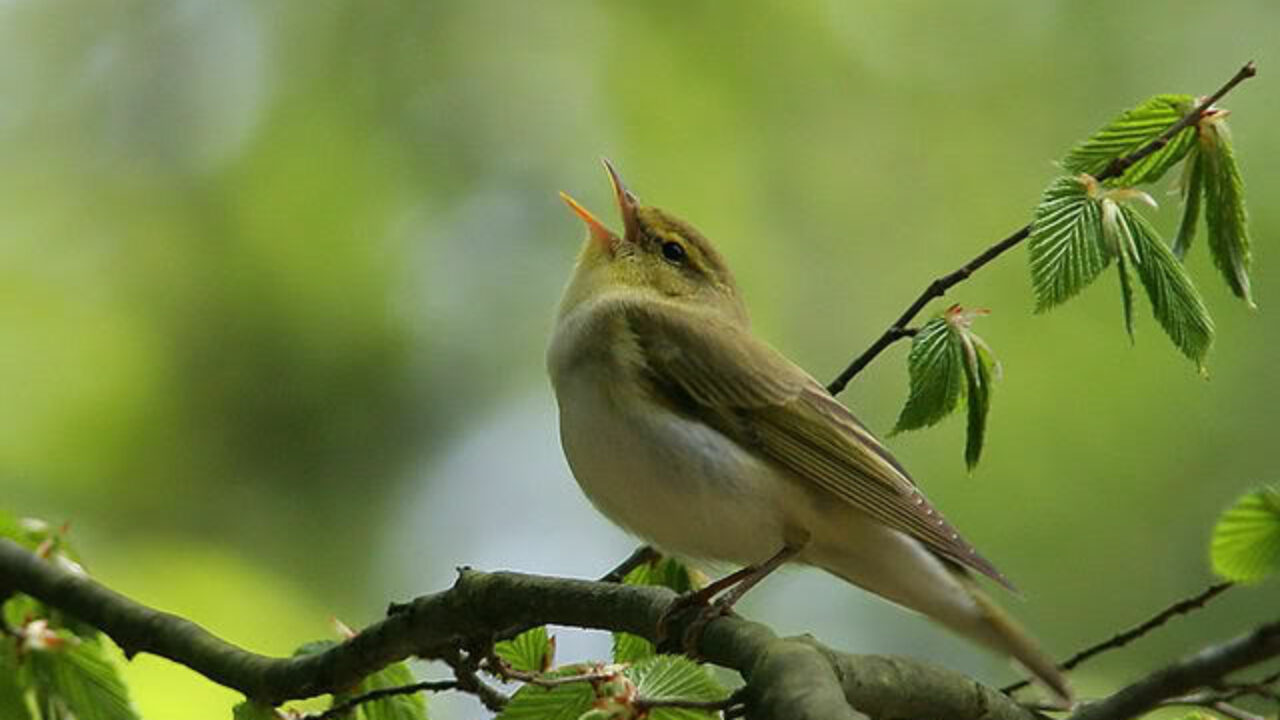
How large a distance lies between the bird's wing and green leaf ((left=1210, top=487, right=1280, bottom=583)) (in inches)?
59.2

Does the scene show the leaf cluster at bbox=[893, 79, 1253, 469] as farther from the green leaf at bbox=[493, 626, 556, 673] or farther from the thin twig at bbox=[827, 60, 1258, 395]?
the green leaf at bbox=[493, 626, 556, 673]

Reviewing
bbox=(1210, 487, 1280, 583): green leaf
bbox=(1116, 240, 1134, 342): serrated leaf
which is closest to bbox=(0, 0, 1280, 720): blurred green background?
bbox=(1116, 240, 1134, 342): serrated leaf

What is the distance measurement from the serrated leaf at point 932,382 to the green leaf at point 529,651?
82cm

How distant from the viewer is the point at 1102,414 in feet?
23.6

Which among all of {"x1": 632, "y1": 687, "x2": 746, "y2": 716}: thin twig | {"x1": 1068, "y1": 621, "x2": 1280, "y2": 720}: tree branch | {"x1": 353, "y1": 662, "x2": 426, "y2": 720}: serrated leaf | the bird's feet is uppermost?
{"x1": 353, "y1": 662, "x2": 426, "y2": 720}: serrated leaf

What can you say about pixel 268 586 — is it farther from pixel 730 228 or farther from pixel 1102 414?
pixel 1102 414

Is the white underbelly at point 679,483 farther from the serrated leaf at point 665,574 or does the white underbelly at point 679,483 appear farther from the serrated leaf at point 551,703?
the serrated leaf at point 551,703

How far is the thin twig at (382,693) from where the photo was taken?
11.3 ft

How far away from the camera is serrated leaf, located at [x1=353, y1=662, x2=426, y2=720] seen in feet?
11.7

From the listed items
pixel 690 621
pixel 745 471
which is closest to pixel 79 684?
pixel 690 621

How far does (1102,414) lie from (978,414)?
380cm

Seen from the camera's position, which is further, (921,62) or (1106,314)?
(921,62)

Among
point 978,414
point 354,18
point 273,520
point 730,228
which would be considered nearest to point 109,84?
point 354,18

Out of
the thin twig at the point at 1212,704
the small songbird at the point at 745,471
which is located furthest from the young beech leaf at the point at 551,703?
Result: the thin twig at the point at 1212,704
